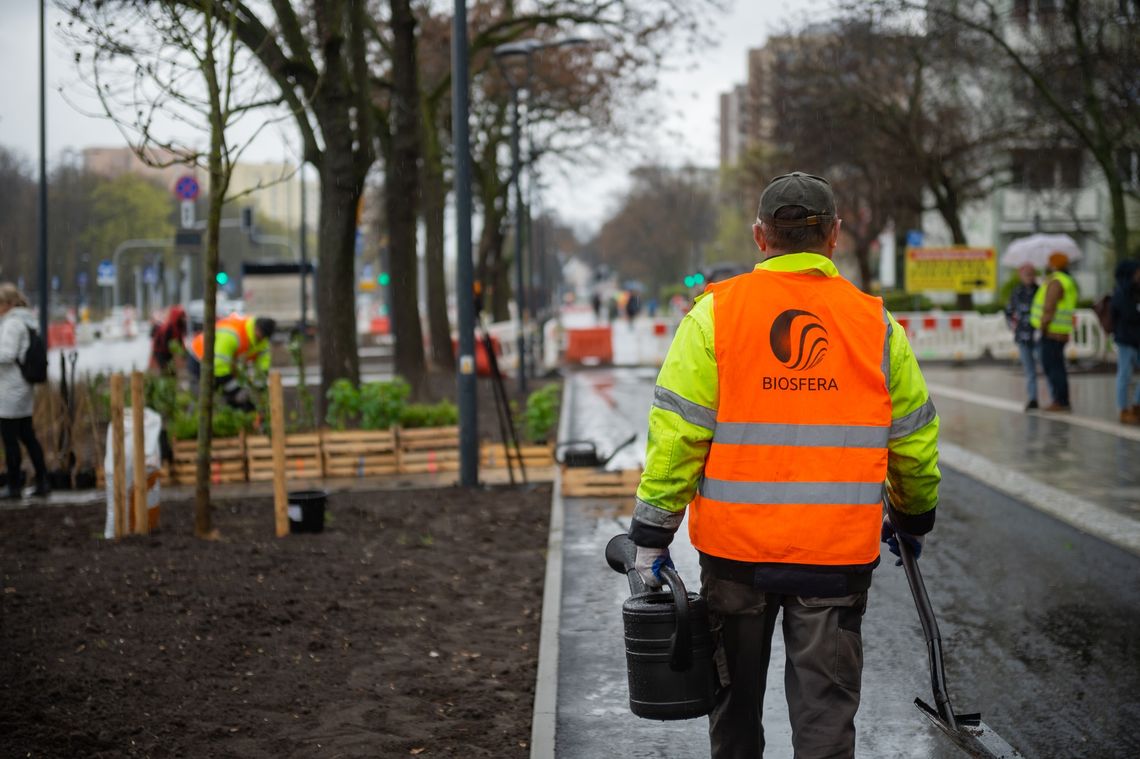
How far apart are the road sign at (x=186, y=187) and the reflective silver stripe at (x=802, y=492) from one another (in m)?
15.4

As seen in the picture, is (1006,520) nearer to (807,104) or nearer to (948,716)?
(948,716)

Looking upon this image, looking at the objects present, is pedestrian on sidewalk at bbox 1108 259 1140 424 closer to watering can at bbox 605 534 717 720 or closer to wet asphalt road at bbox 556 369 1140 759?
wet asphalt road at bbox 556 369 1140 759

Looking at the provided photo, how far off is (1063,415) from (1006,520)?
778cm

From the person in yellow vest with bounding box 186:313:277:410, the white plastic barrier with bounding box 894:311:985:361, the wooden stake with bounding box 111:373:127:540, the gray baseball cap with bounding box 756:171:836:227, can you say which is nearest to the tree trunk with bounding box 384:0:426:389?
the person in yellow vest with bounding box 186:313:277:410

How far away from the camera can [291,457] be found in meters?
12.7

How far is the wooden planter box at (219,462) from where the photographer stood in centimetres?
1263

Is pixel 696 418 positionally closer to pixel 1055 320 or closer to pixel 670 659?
pixel 670 659

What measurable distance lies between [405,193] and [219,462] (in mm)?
8845

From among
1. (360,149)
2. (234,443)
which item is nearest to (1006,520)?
(234,443)

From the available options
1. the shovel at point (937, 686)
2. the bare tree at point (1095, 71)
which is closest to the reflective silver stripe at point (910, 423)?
the shovel at point (937, 686)

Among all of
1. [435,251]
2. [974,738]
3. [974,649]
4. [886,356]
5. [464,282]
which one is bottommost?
[974,649]

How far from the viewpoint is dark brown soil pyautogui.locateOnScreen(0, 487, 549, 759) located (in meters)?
5.21

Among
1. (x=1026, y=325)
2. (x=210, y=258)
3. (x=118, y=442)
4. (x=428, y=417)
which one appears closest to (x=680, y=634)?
(x=210, y=258)

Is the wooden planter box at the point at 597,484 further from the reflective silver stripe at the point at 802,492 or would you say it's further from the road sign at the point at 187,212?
the road sign at the point at 187,212
